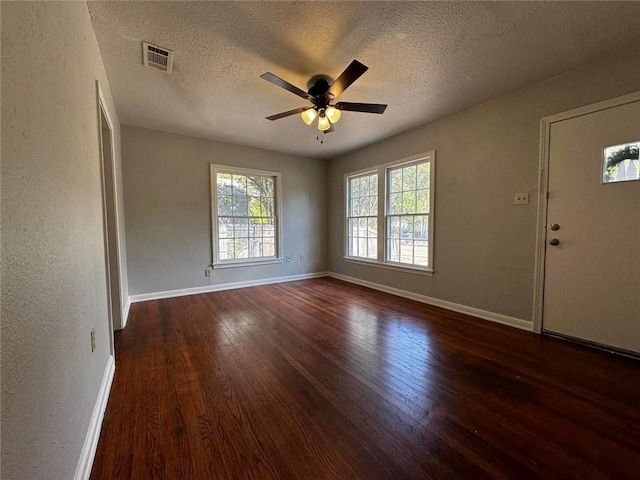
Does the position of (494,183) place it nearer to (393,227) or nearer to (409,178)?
(409,178)

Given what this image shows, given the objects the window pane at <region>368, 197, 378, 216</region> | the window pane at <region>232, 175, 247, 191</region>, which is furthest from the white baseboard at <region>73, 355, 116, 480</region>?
the window pane at <region>368, 197, 378, 216</region>

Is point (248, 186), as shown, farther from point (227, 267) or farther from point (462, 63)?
point (462, 63)

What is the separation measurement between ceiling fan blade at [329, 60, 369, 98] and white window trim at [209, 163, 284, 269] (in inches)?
108

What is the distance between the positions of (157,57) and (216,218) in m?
2.59

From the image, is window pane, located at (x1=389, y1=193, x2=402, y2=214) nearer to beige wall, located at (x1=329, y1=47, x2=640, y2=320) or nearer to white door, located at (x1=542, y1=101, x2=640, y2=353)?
beige wall, located at (x1=329, y1=47, x2=640, y2=320)

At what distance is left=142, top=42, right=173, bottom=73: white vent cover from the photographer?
218 cm

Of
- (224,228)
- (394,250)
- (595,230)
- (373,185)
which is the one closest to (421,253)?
(394,250)

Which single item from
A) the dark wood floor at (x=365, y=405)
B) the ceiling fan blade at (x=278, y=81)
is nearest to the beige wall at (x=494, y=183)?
the dark wood floor at (x=365, y=405)

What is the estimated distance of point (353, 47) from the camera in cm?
215

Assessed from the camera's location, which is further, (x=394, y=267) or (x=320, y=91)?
(x=394, y=267)

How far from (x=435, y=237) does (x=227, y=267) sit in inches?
131

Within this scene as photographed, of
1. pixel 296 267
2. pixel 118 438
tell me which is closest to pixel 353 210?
pixel 296 267

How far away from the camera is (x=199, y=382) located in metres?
1.95

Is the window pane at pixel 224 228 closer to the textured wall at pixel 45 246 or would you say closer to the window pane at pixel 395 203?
the window pane at pixel 395 203
